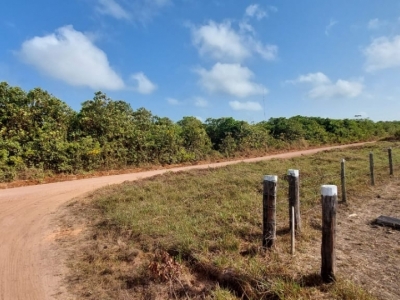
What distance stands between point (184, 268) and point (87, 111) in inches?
472

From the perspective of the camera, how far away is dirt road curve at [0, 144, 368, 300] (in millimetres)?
3674

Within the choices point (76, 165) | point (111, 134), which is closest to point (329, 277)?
point (76, 165)

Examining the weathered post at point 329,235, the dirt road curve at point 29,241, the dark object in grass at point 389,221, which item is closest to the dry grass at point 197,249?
the weathered post at point 329,235

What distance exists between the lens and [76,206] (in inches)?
287

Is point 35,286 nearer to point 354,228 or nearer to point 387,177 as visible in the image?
point 354,228

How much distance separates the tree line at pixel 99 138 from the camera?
37.9 ft

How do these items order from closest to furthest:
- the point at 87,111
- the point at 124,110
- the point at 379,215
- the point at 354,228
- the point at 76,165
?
1. the point at 354,228
2. the point at 379,215
3. the point at 76,165
4. the point at 87,111
5. the point at 124,110

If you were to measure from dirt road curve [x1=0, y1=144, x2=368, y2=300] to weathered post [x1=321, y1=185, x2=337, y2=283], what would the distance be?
3331 mm

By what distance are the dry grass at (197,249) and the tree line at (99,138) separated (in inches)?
211

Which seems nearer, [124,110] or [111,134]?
[111,134]

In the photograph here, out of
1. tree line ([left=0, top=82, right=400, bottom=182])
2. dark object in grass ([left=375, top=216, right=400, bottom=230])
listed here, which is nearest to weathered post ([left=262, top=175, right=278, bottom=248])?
dark object in grass ([left=375, top=216, right=400, bottom=230])

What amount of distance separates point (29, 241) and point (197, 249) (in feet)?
10.8

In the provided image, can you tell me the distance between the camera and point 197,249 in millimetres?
4211

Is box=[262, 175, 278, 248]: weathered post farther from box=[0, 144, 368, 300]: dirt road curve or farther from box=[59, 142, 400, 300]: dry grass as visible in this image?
box=[0, 144, 368, 300]: dirt road curve
